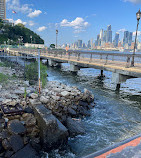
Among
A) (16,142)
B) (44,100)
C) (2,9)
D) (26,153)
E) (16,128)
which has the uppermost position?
(2,9)

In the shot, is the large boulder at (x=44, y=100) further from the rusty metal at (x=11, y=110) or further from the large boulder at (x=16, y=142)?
the large boulder at (x=16, y=142)

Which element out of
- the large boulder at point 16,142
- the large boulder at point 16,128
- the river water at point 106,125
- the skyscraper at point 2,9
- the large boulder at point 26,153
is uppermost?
the skyscraper at point 2,9

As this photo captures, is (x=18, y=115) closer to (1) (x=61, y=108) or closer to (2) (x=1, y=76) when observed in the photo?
(1) (x=61, y=108)

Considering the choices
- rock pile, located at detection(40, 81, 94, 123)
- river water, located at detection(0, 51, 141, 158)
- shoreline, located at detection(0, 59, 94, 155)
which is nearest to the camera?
river water, located at detection(0, 51, 141, 158)

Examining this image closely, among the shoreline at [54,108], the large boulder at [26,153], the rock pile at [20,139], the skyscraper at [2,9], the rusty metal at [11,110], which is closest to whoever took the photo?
the large boulder at [26,153]

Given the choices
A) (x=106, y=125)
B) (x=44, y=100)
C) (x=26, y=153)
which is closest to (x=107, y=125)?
(x=106, y=125)

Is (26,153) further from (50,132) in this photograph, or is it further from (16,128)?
(16,128)

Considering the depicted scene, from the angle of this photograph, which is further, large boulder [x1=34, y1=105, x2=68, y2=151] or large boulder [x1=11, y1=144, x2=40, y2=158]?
large boulder [x1=34, y1=105, x2=68, y2=151]

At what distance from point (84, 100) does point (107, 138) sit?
4071 millimetres

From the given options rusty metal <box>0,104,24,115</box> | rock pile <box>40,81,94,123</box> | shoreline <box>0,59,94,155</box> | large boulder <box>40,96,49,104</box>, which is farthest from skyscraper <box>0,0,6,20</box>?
rusty metal <box>0,104,24,115</box>

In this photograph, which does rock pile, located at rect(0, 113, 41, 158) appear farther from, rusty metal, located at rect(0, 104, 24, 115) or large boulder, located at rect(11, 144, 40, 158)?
rusty metal, located at rect(0, 104, 24, 115)

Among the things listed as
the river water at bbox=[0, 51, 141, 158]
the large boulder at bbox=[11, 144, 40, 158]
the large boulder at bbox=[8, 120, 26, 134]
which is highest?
the large boulder at bbox=[8, 120, 26, 134]

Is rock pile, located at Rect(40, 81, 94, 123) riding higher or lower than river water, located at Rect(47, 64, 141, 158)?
higher

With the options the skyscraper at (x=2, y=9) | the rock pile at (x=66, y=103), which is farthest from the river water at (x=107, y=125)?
the skyscraper at (x=2, y=9)
